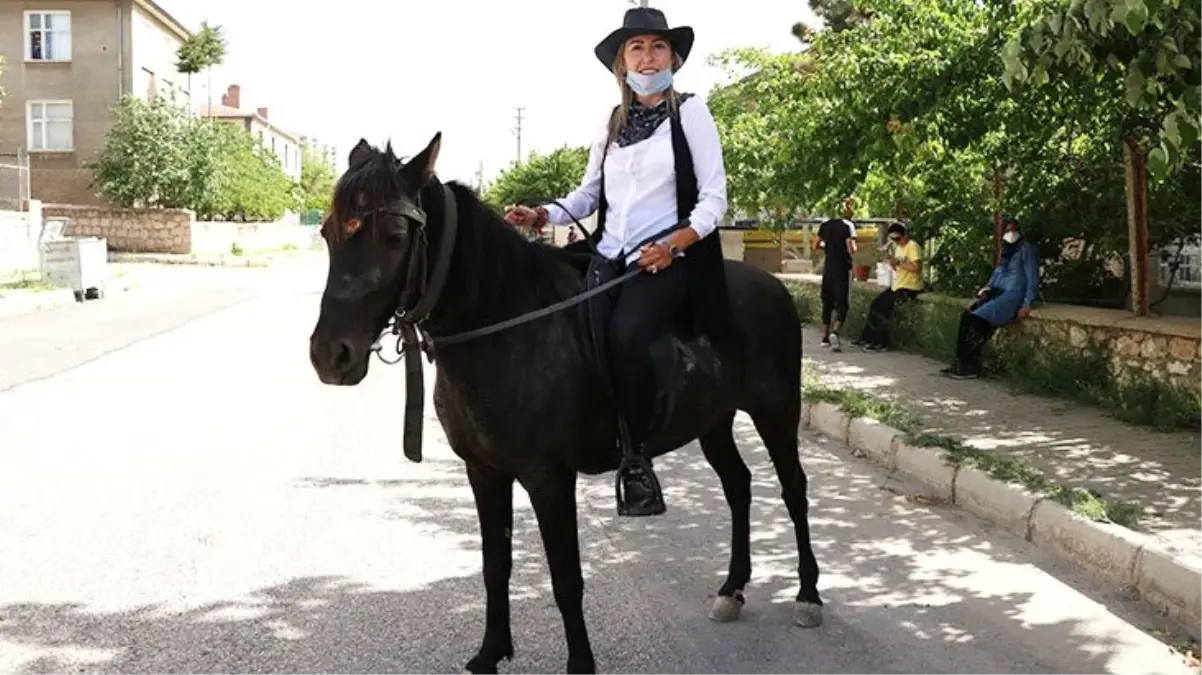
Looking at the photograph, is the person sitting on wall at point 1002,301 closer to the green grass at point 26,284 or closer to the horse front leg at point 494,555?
the horse front leg at point 494,555

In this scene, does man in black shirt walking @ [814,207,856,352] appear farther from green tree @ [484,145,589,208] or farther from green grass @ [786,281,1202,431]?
green tree @ [484,145,589,208]

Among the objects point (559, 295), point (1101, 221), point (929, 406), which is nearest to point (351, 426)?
point (929, 406)

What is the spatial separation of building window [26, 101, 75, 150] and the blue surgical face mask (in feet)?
146

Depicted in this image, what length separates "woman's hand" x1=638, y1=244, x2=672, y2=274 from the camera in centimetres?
396

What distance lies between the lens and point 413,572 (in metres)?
5.36

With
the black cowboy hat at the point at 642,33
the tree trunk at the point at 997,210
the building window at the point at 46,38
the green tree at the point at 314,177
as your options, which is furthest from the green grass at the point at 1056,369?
the green tree at the point at 314,177

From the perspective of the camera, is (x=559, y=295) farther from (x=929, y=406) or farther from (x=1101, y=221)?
(x=1101, y=221)

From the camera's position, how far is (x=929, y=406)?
9938 millimetres

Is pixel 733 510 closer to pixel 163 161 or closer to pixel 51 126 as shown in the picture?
pixel 163 161

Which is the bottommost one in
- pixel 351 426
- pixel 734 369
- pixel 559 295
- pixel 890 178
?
pixel 351 426

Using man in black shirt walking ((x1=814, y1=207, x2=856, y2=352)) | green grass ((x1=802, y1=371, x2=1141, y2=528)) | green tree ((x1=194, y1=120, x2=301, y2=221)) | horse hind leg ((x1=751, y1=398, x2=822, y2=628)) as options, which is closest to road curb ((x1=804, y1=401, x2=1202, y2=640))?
green grass ((x1=802, y1=371, x2=1141, y2=528))

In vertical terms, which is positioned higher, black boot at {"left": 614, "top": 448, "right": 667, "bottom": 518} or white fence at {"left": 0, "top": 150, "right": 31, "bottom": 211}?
white fence at {"left": 0, "top": 150, "right": 31, "bottom": 211}

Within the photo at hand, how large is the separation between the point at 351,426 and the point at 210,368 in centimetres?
406

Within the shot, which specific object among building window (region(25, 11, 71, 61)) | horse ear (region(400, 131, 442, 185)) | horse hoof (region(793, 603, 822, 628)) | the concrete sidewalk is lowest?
horse hoof (region(793, 603, 822, 628))
